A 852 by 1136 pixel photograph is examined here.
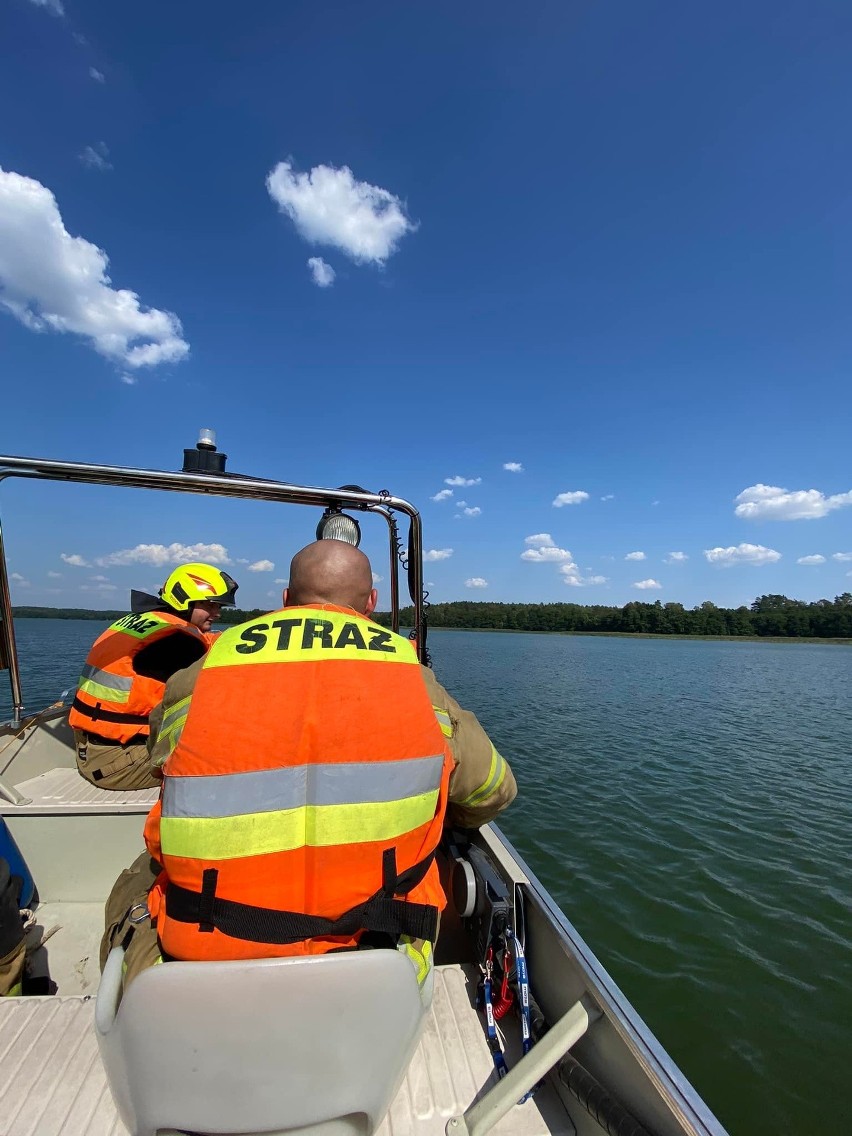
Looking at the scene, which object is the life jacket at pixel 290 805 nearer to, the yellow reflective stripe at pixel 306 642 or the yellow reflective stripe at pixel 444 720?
the yellow reflective stripe at pixel 306 642

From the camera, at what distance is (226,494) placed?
376cm

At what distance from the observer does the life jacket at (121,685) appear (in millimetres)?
3500

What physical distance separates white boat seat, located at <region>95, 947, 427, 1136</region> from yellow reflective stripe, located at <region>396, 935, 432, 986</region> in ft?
0.66

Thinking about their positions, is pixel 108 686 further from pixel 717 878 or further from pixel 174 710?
pixel 717 878

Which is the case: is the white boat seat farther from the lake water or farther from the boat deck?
the lake water

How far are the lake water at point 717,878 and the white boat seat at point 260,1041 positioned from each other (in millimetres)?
3752

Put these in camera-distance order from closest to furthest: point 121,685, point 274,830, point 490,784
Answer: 1. point 274,830
2. point 490,784
3. point 121,685

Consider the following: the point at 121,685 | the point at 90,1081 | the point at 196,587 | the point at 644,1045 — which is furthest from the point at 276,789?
the point at 196,587

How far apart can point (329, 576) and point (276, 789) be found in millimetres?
744

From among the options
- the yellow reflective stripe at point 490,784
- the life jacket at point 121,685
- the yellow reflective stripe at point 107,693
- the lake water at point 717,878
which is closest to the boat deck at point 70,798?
the life jacket at point 121,685

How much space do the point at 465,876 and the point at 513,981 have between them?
48 cm

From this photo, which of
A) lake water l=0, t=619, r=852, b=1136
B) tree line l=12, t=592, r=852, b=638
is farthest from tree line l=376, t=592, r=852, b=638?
lake water l=0, t=619, r=852, b=1136

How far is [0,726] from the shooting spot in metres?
4.40

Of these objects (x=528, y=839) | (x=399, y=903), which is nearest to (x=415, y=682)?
(x=399, y=903)
